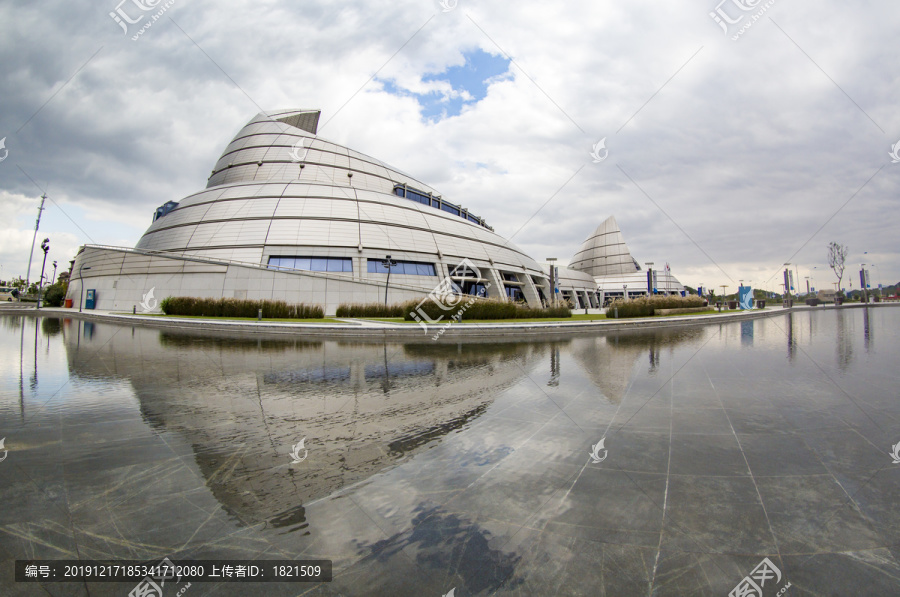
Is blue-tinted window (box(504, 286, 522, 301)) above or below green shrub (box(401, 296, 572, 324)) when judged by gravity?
above

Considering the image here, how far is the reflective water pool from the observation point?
2.43m

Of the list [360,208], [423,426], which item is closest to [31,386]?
[423,426]

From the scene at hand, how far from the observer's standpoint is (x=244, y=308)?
28359 mm

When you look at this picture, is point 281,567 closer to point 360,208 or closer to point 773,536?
point 773,536

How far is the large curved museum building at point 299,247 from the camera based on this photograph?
3216 centimetres

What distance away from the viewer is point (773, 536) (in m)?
2.70

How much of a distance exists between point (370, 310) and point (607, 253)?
7656 cm

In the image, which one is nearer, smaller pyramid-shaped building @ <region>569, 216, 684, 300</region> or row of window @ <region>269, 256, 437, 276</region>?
row of window @ <region>269, 256, 437, 276</region>

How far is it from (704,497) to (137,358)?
532 inches
